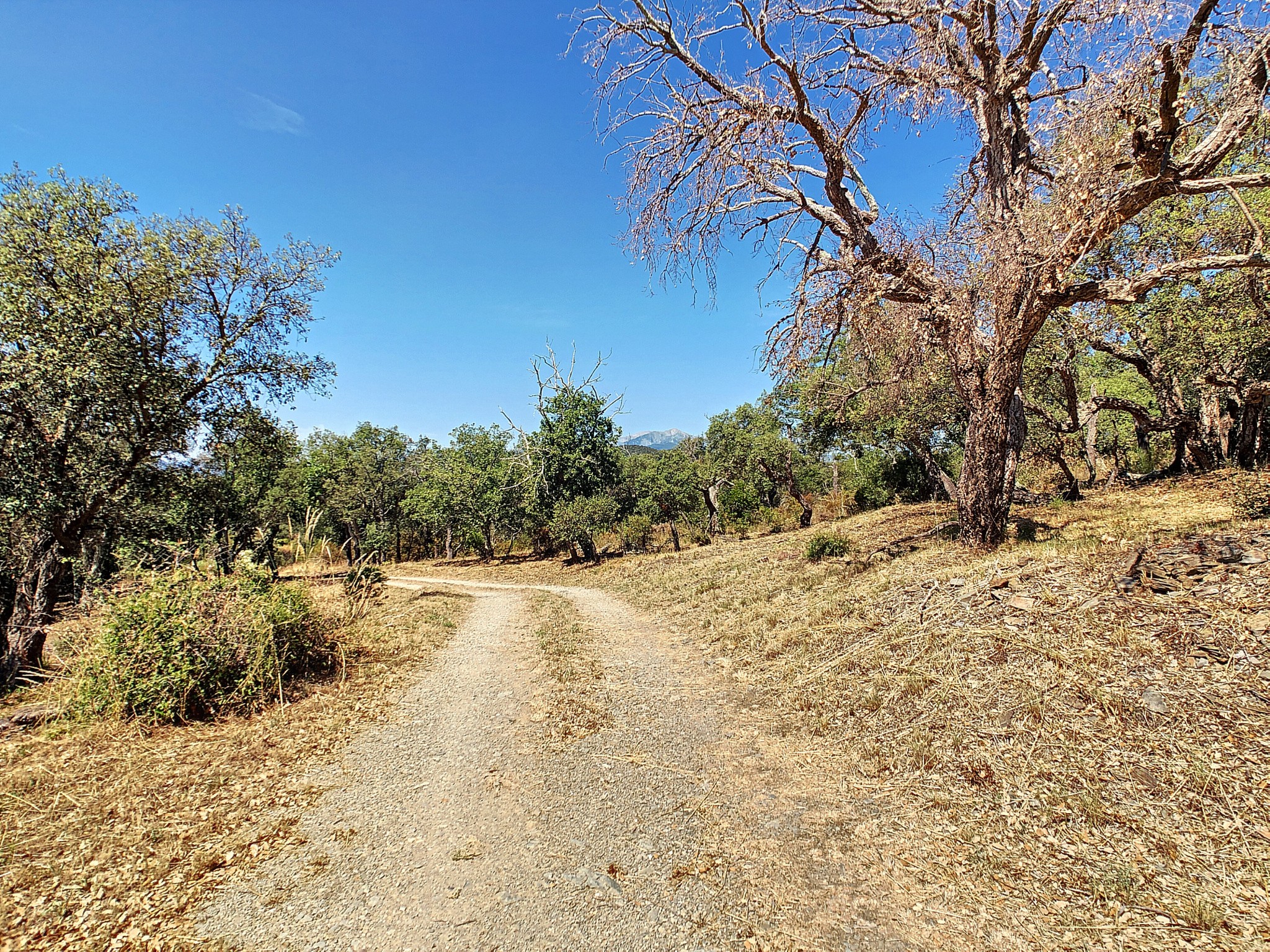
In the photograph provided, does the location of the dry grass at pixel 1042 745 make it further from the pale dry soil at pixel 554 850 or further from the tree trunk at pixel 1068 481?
the tree trunk at pixel 1068 481

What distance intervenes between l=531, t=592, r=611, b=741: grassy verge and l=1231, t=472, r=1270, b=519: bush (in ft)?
28.5

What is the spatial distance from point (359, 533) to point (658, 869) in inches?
1541

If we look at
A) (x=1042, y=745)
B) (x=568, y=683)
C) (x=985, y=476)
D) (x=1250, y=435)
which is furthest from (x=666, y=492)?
(x=1042, y=745)

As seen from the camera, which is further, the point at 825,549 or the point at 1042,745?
the point at 825,549

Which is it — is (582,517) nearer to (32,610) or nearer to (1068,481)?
(32,610)

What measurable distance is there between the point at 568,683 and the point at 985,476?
7346 mm

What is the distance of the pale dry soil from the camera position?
298cm

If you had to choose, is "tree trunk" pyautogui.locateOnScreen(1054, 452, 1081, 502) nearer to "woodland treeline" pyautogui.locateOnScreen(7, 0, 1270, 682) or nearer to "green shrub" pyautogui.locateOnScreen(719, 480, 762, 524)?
"woodland treeline" pyautogui.locateOnScreen(7, 0, 1270, 682)

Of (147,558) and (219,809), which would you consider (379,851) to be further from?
(147,558)

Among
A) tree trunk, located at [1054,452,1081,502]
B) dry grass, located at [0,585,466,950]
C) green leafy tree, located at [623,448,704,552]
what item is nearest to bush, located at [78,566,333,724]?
dry grass, located at [0,585,466,950]

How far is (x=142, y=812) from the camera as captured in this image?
403cm

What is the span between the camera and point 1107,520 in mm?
9641

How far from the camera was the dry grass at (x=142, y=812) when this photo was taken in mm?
3061

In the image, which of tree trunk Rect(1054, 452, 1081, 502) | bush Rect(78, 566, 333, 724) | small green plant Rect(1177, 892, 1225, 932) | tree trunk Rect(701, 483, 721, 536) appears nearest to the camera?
small green plant Rect(1177, 892, 1225, 932)
